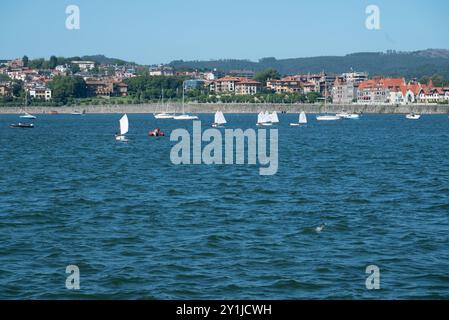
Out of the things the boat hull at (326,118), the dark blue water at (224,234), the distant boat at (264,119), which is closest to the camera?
the dark blue water at (224,234)

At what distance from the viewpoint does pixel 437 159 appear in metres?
55.8

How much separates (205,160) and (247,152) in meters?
10.1

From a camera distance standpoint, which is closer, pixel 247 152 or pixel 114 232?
pixel 114 232

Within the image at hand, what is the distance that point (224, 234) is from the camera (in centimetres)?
2302

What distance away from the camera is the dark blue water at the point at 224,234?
17.3 meters

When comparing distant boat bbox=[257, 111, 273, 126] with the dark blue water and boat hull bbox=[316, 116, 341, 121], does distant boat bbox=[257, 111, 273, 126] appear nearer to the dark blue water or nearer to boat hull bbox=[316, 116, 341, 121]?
boat hull bbox=[316, 116, 341, 121]

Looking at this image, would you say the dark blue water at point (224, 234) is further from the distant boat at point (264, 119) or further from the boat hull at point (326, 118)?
the boat hull at point (326, 118)

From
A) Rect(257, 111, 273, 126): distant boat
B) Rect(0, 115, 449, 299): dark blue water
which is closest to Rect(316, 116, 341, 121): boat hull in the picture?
Rect(257, 111, 273, 126): distant boat

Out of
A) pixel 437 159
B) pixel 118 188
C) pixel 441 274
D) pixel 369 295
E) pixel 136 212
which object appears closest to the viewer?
pixel 369 295

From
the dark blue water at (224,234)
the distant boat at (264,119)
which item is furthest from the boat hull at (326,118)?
the dark blue water at (224,234)

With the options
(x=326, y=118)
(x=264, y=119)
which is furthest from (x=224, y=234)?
(x=326, y=118)
